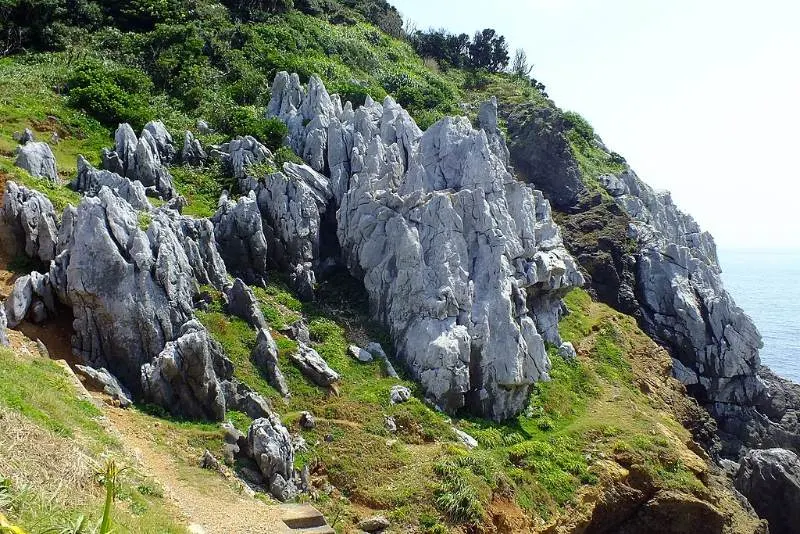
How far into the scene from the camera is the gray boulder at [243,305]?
26.0 m

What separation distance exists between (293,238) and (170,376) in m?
11.5

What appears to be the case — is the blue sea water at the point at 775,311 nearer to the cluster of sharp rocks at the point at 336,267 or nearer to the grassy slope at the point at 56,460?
the cluster of sharp rocks at the point at 336,267

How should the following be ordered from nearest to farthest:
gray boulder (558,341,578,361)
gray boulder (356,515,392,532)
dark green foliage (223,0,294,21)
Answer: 1. gray boulder (356,515,392,532)
2. gray boulder (558,341,578,361)
3. dark green foliage (223,0,294,21)

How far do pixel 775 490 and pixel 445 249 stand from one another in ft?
73.1

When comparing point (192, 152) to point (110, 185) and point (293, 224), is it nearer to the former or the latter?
point (110, 185)

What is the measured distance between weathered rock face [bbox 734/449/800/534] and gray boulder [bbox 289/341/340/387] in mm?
24344

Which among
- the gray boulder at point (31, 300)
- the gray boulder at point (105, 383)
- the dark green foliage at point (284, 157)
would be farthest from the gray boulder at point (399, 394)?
the dark green foliage at point (284, 157)

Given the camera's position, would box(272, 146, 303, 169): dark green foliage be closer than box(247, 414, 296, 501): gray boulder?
No

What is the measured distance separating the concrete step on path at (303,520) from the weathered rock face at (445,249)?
9442 millimetres

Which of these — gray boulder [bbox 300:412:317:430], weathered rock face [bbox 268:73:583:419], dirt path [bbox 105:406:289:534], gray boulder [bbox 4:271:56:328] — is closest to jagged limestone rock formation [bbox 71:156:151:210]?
gray boulder [bbox 4:271:56:328]

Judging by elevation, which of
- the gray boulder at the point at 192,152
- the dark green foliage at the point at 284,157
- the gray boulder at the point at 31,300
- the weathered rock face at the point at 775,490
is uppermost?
the dark green foliage at the point at 284,157

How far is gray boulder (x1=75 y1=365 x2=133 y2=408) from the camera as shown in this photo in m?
20.6

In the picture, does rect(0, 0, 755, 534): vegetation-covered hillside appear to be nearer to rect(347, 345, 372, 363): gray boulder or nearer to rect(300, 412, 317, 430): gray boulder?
rect(300, 412, 317, 430): gray boulder

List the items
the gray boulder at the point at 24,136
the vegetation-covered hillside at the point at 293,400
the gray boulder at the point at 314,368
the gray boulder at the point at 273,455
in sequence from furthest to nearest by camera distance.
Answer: the gray boulder at the point at 24,136 < the gray boulder at the point at 314,368 < the gray boulder at the point at 273,455 < the vegetation-covered hillside at the point at 293,400
